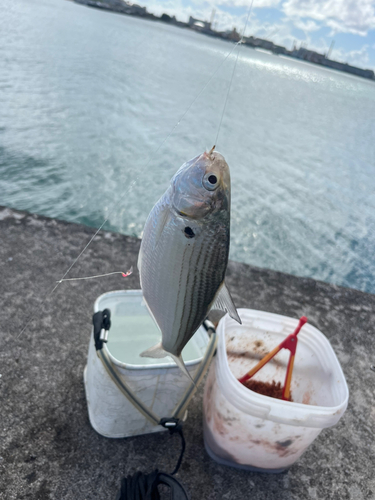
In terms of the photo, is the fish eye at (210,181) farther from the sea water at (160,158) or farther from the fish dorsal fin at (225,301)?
the sea water at (160,158)

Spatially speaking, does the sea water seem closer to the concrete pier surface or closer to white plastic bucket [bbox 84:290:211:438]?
the concrete pier surface

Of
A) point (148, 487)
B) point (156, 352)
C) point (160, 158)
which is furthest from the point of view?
point (160, 158)

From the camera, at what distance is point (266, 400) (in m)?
1.66

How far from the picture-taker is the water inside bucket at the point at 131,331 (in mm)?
1965

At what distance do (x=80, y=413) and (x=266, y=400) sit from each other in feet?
3.50

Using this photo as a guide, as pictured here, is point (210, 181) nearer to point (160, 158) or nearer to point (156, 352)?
point (156, 352)

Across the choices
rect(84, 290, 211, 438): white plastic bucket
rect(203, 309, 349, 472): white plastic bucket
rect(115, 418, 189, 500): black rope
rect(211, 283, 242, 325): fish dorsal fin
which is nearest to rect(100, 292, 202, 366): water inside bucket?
rect(84, 290, 211, 438): white plastic bucket

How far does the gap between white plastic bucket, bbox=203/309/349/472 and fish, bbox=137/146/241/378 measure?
78 centimetres

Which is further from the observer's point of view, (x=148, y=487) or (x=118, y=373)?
(x=118, y=373)

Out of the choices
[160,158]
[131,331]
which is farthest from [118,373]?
[160,158]

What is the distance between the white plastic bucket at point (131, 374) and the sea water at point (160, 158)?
0.68m

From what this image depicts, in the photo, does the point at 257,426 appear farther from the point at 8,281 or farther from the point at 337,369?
the point at 8,281

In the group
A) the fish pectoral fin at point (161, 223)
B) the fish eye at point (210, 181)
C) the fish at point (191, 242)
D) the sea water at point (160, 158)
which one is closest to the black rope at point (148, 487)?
the fish at point (191, 242)

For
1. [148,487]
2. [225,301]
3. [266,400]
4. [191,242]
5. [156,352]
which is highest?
[191,242]
